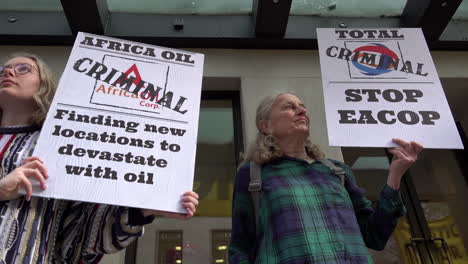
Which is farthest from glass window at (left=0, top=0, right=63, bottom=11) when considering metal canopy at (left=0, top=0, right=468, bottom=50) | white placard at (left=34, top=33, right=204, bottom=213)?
white placard at (left=34, top=33, right=204, bottom=213)

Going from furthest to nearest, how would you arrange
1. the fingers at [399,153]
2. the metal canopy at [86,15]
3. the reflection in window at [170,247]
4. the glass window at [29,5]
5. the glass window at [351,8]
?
the glass window at [351,8] < the glass window at [29,5] < the metal canopy at [86,15] < the reflection in window at [170,247] < the fingers at [399,153]

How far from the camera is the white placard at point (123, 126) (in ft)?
4.70

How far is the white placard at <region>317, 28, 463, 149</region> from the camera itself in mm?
1911

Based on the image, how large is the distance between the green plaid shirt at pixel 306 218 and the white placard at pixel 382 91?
0.89 feet

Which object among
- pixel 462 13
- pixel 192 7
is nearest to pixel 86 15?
pixel 192 7

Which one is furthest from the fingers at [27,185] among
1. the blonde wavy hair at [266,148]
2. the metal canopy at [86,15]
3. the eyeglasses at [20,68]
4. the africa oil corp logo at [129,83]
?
the metal canopy at [86,15]

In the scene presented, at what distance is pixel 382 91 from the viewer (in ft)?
7.01

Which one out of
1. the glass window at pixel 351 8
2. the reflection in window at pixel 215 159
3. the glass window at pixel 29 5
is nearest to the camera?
the reflection in window at pixel 215 159

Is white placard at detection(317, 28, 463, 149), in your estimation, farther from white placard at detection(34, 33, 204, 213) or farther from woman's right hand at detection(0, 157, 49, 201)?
woman's right hand at detection(0, 157, 49, 201)

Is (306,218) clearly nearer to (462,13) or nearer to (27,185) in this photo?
(27,185)

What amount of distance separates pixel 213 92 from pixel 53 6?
1732mm

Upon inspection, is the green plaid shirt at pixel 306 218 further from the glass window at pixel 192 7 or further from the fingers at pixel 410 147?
the glass window at pixel 192 7

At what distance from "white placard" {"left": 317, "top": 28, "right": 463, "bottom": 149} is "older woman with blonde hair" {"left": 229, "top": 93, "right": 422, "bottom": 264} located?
0.14 meters

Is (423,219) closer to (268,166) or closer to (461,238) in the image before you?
(461,238)
